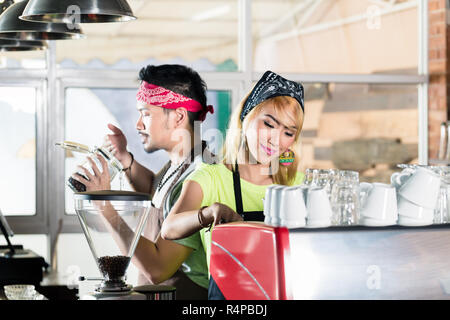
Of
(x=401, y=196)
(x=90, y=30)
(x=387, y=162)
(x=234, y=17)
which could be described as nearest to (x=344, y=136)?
(x=387, y=162)

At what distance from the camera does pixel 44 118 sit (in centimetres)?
445

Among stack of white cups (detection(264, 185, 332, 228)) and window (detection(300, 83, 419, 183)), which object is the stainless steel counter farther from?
window (detection(300, 83, 419, 183))

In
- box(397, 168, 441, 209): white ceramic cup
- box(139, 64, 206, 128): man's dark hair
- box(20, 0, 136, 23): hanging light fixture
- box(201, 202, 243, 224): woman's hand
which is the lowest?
box(201, 202, 243, 224): woman's hand

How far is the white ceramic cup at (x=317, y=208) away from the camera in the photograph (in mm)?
1525

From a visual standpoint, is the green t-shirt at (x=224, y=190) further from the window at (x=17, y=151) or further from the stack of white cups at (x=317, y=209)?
the window at (x=17, y=151)

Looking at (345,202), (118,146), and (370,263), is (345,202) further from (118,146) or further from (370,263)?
(118,146)

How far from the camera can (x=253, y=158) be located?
2223 millimetres

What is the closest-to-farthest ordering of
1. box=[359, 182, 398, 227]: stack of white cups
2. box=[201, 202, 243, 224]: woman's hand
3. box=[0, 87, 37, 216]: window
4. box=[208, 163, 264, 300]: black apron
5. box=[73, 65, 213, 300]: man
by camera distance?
1. box=[359, 182, 398, 227]: stack of white cups
2. box=[201, 202, 243, 224]: woman's hand
3. box=[208, 163, 264, 300]: black apron
4. box=[73, 65, 213, 300]: man
5. box=[0, 87, 37, 216]: window

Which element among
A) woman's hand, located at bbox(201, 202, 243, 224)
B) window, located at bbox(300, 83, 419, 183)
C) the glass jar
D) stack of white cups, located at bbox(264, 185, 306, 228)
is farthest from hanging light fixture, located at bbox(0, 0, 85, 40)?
window, located at bbox(300, 83, 419, 183)

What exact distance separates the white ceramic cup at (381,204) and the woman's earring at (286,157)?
65 centimetres

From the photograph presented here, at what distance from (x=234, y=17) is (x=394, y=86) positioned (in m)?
1.21

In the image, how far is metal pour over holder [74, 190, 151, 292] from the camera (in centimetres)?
186

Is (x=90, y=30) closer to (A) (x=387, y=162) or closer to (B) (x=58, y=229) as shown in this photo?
(B) (x=58, y=229)

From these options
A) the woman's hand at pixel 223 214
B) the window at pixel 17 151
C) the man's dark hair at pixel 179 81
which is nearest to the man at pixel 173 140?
the man's dark hair at pixel 179 81
